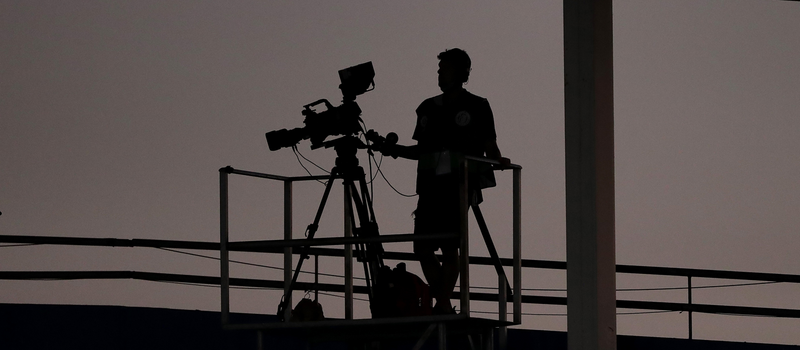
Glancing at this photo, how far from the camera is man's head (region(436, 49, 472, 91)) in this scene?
504cm

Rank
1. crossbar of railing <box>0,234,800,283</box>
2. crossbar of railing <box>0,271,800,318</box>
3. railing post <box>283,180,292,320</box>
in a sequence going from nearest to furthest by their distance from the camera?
railing post <box>283,180,292,320</box>
crossbar of railing <box>0,271,800,318</box>
crossbar of railing <box>0,234,800,283</box>

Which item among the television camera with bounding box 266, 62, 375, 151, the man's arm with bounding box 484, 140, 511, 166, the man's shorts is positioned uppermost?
the television camera with bounding box 266, 62, 375, 151

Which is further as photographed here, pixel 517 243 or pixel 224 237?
pixel 517 243

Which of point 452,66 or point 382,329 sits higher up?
point 452,66

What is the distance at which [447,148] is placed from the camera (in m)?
4.94

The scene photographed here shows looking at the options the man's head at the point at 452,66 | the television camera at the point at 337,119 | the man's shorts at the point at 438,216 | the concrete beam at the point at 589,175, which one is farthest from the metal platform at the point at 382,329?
the man's head at the point at 452,66

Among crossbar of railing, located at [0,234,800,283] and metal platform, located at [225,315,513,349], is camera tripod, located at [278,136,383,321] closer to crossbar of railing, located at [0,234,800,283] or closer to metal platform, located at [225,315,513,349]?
metal platform, located at [225,315,513,349]

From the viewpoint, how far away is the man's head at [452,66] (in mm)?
5043

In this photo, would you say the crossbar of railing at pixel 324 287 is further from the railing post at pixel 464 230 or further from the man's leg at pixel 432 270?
the railing post at pixel 464 230

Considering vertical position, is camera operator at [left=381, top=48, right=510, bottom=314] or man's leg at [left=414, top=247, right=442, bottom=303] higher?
camera operator at [left=381, top=48, right=510, bottom=314]

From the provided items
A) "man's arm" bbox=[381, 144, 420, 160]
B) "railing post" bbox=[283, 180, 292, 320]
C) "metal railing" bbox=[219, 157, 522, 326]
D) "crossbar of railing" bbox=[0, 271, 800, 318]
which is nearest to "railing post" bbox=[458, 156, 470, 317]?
"metal railing" bbox=[219, 157, 522, 326]

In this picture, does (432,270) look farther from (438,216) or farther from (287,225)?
(287,225)

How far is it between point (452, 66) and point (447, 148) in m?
0.40

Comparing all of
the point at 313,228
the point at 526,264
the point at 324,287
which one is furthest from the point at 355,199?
the point at 526,264
